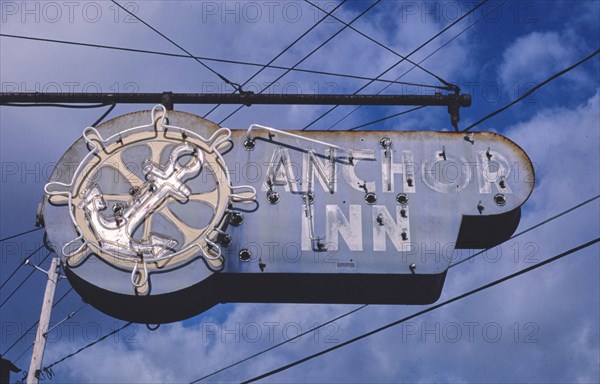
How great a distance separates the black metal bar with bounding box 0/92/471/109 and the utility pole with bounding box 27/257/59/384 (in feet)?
26.5

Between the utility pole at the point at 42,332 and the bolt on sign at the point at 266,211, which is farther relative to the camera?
the utility pole at the point at 42,332

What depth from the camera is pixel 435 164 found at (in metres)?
9.97

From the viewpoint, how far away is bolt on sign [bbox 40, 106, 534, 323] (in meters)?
9.30

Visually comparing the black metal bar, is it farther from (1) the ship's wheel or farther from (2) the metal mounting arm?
(1) the ship's wheel

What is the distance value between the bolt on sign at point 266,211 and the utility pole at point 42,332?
8508mm

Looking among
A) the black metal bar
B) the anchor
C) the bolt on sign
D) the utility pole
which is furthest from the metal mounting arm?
the utility pole

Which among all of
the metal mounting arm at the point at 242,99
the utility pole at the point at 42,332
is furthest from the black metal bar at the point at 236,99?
the utility pole at the point at 42,332

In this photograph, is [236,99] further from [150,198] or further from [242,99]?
[150,198]

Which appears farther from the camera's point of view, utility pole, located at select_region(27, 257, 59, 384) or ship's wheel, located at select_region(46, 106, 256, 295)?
utility pole, located at select_region(27, 257, 59, 384)

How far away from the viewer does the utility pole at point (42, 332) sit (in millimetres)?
17484

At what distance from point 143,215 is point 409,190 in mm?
2942

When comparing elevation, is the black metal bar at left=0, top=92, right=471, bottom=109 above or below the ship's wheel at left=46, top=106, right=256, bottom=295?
above

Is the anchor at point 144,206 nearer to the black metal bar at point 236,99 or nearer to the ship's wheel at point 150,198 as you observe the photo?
the ship's wheel at point 150,198

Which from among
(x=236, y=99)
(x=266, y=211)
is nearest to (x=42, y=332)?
(x=236, y=99)
